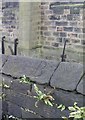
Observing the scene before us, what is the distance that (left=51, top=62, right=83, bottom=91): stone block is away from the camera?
2.18 m

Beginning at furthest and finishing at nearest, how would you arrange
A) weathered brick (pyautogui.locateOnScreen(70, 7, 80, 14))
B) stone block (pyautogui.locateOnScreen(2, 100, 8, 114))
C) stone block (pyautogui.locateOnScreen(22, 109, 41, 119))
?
weathered brick (pyautogui.locateOnScreen(70, 7, 80, 14)), stone block (pyautogui.locateOnScreen(2, 100, 8, 114)), stone block (pyautogui.locateOnScreen(22, 109, 41, 119))

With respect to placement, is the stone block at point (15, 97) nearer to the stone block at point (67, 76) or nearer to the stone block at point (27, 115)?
the stone block at point (27, 115)

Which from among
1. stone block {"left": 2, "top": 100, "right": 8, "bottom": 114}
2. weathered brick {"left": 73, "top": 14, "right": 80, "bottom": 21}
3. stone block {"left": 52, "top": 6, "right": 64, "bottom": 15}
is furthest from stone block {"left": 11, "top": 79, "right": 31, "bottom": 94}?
stone block {"left": 52, "top": 6, "right": 64, "bottom": 15}

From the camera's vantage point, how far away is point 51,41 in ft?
12.7

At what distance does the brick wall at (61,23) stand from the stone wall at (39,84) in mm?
1107

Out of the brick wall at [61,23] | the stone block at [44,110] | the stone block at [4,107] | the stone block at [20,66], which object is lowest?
the stone block at [4,107]

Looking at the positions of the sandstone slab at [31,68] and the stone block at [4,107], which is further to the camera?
the stone block at [4,107]

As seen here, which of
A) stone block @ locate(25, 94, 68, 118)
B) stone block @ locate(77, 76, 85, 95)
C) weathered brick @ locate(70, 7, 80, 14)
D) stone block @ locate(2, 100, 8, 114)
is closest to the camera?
stone block @ locate(77, 76, 85, 95)

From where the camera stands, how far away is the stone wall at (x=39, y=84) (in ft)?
7.16

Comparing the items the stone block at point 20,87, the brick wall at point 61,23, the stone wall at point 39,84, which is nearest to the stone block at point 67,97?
the stone wall at point 39,84

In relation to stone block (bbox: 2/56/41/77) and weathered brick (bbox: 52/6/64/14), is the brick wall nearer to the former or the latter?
weathered brick (bbox: 52/6/64/14)

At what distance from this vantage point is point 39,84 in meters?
2.42

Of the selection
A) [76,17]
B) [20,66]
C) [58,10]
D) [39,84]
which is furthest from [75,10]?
[39,84]

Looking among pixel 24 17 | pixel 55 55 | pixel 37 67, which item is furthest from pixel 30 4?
pixel 37 67
